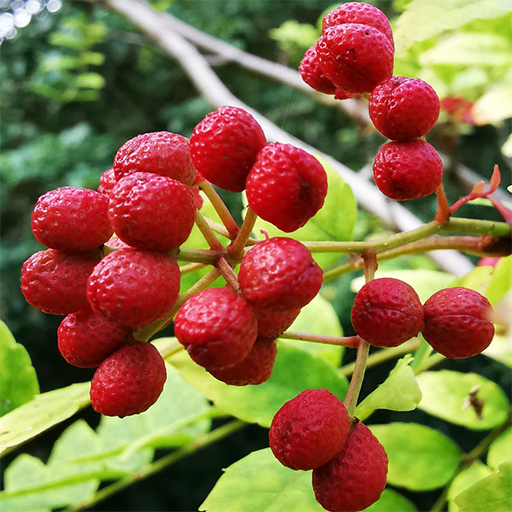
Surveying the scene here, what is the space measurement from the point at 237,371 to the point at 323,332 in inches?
13.9

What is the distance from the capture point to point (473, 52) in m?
0.89

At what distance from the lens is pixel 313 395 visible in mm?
406

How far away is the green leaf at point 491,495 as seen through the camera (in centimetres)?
42

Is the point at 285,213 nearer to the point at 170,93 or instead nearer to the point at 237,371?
the point at 237,371

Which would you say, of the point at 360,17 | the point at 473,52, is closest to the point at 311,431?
the point at 360,17

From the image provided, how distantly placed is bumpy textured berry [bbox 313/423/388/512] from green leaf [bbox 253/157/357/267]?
26 cm

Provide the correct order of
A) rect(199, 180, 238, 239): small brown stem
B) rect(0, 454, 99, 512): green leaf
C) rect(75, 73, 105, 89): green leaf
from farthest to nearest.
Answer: rect(75, 73, 105, 89): green leaf, rect(0, 454, 99, 512): green leaf, rect(199, 180, 238, 239): small brown stem

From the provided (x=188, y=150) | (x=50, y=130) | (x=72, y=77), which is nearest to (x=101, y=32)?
(x=72, y=77)

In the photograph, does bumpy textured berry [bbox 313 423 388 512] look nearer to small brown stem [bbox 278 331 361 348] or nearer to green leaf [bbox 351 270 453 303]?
small brown stem [bbox 278 331 361 348]

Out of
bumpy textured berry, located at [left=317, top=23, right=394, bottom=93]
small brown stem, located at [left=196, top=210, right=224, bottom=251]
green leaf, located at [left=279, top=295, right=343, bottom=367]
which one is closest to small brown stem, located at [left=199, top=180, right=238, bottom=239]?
small brown stem, located at [left=196, top=210, right=224, bottom=251]

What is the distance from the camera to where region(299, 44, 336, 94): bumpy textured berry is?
1.57ft

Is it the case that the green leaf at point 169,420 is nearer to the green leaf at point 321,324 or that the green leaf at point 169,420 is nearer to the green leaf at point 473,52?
the green leaf at point 321,324

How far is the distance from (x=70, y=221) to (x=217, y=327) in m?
0.14

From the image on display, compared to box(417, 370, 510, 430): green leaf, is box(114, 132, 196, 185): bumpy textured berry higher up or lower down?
higher up
